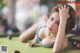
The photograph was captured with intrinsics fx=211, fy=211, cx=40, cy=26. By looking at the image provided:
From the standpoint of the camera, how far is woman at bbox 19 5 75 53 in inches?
49.7

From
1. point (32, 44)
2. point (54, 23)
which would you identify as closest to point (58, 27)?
point (54, 23)

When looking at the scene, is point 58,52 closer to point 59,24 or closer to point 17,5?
point 59,24

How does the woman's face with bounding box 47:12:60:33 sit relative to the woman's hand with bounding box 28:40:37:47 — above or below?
above

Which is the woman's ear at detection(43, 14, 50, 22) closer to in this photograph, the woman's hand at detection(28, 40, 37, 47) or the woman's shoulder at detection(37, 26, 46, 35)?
the woman's shoulder at detection(37, 26, 46, 35)

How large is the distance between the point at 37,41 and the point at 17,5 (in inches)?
10.9

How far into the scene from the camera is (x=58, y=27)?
1.28 metres

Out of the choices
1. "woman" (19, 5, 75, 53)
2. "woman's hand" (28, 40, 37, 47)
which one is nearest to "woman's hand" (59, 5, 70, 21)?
"woman" (19, 5, 75, 53)

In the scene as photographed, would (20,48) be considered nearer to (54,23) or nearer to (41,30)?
(41,30)

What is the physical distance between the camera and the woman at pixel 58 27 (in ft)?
4.14

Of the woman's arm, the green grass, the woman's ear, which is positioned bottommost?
the green grass

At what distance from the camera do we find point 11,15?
4.69 feet

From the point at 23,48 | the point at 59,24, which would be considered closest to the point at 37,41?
the point at 23,48

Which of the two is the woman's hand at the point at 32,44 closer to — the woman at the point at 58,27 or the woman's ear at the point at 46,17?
the woman at the point at 58,27

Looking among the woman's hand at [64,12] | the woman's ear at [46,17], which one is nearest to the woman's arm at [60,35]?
the woman's hand at [64,12]
